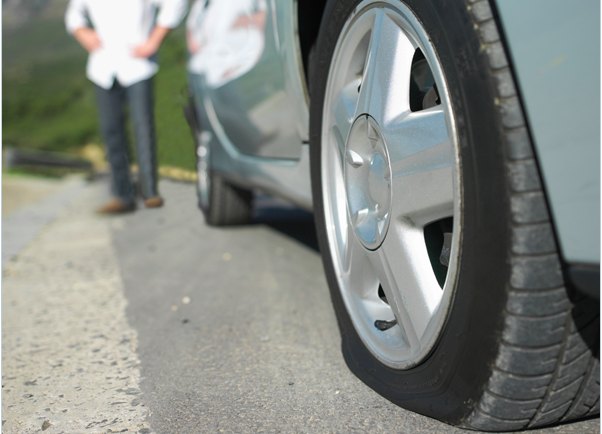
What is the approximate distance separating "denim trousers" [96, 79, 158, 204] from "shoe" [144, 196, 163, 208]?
29mm

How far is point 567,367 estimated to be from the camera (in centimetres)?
92

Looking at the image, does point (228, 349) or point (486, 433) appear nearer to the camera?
point (486, 433)

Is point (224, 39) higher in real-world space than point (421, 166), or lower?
higher

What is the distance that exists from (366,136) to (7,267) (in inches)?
98.4

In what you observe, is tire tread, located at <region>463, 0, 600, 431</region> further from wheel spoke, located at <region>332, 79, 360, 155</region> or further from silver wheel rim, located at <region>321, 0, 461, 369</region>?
wheel spoke, located at <region>332, 79, 360, 155</region>

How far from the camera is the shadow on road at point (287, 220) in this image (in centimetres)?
344

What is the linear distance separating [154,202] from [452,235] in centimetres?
197

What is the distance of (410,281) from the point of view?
3.62 feet

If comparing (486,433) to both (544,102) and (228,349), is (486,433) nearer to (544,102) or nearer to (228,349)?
(544,102)

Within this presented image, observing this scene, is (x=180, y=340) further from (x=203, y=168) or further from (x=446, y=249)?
(x=203, y=168)

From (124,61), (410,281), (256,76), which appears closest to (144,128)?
(124,61)

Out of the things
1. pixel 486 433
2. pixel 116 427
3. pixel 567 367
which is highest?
pixel 567 367

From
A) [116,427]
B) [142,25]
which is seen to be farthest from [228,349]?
[142,25]

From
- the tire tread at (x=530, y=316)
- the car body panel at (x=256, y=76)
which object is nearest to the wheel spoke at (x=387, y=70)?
the tire tread at (x=530, y=316)
